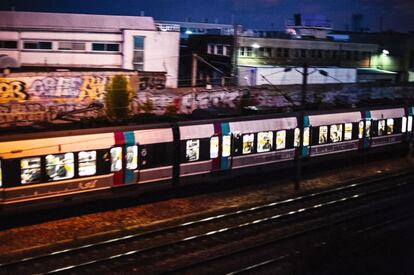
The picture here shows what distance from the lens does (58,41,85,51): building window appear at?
34.9 meters

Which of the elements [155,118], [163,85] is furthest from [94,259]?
[163,85]


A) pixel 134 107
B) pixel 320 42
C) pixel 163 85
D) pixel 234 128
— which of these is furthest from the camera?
pixel 320 42

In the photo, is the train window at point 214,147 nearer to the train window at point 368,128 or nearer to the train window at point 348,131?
the train window at point 348,131

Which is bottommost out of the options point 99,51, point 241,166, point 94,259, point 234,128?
point 94,259

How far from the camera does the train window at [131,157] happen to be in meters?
17.4

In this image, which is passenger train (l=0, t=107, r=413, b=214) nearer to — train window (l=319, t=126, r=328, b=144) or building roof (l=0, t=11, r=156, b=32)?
train window (l=319, t=126, r=328, b=144)

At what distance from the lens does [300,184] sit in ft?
74.7

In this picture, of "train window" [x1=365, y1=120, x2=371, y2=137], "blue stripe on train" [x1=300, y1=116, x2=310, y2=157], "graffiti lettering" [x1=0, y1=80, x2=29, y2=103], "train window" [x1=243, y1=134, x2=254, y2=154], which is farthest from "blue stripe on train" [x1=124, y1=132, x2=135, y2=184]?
"train window" [x1=365, y1=120, x2=371, y2=137]

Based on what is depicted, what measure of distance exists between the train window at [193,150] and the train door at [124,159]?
2.21m

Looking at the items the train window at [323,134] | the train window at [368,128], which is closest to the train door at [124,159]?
the train window at [323,134]

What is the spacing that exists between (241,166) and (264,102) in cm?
1450

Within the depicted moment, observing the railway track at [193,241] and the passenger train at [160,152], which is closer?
the railway track at [193,241]

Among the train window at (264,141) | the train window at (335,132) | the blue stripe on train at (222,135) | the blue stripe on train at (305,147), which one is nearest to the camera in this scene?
the blue stripe on train at (222,135)

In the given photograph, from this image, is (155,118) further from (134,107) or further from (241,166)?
(134,107)
